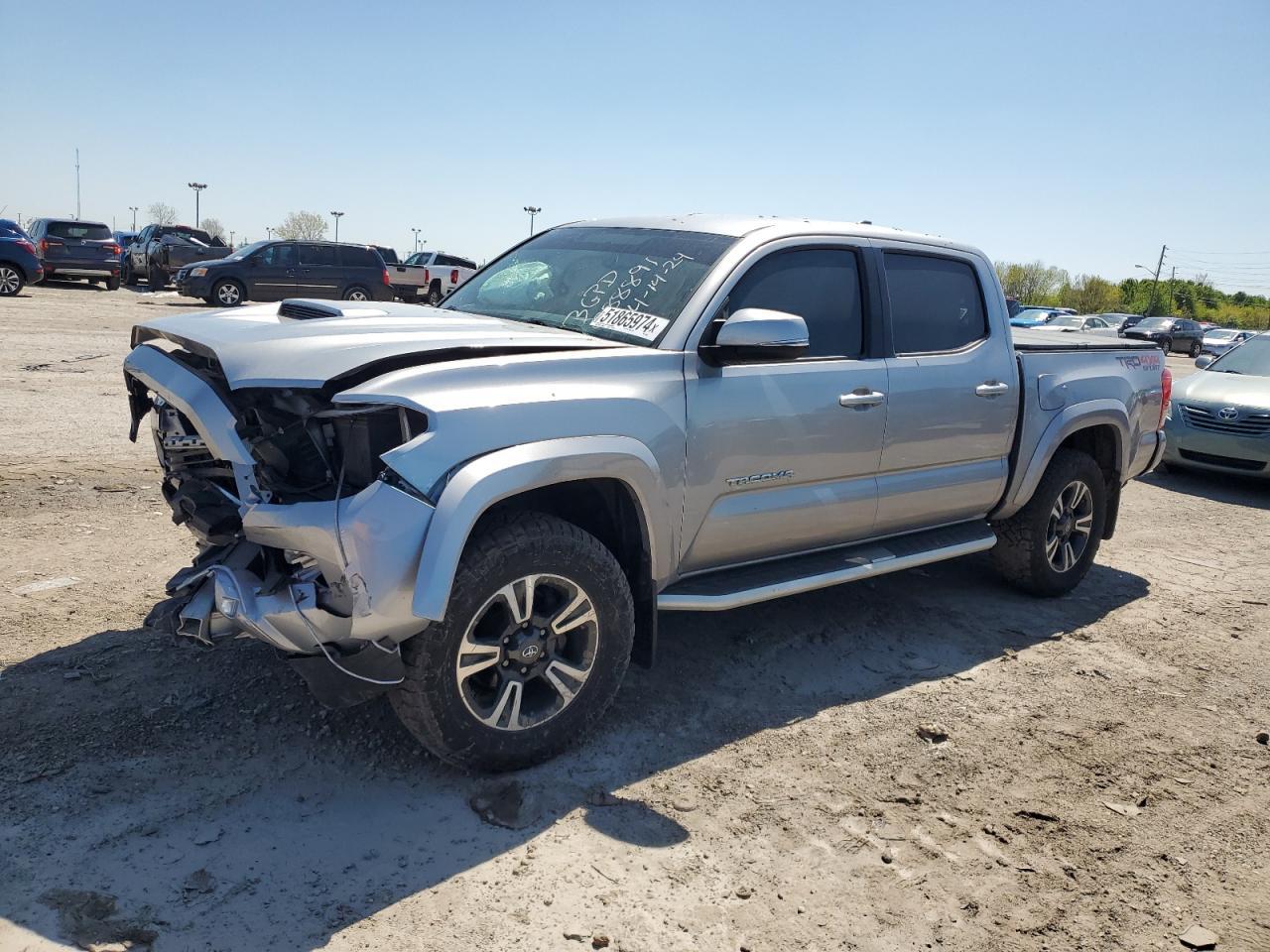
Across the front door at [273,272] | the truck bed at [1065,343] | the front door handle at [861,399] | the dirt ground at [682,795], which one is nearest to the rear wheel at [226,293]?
the front door at [273,272]

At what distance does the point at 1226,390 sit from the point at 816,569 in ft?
25.8

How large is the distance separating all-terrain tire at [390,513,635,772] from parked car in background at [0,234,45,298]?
20.8m

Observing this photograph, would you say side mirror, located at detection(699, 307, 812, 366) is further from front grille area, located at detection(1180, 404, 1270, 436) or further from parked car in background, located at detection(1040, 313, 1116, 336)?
parked car in background, located at detection(1040, 313, 1116, 336)

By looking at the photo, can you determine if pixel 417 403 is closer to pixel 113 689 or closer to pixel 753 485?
pixel 753 485

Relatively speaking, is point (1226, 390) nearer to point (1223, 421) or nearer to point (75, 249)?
point (1223, 421)

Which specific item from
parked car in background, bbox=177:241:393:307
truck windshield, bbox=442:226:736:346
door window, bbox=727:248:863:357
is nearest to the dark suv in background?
parked car in background, bbox=177:241:393:307

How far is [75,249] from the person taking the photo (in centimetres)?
2312

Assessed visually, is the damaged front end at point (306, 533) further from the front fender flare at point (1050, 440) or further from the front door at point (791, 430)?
the front fender flare at point (1050, 440)

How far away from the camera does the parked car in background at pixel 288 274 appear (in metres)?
21.0

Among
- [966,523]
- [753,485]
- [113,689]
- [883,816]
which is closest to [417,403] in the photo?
[753,485]

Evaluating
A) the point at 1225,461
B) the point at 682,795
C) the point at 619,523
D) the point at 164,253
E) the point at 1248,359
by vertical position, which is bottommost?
the point at 682,795

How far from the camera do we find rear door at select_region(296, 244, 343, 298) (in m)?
21.9

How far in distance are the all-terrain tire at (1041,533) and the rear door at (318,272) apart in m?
19.3

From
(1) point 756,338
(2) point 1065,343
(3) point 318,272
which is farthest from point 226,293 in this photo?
(1) point 756,338
